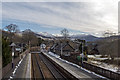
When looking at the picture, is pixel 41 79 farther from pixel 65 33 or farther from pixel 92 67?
pixel 65 33

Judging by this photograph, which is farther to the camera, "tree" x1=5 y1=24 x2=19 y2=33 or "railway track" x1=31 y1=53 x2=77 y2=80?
"tree" x1=5 y1=24 x2=19 y2=33

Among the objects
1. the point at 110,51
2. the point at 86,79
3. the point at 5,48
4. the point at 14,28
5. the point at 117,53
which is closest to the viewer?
the point at 86,79

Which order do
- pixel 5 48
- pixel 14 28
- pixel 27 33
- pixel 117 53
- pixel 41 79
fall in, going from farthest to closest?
pixel 27 33 < pixel 14 28 < pixel 117 53 < pixel 5 48 < pixel 41 79

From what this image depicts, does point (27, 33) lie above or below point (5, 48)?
above

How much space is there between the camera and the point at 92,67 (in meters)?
14.8

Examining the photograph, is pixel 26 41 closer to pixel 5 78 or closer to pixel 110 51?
pixel 110 51

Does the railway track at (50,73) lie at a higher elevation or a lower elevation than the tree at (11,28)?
lower

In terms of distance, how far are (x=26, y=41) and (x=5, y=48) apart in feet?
158

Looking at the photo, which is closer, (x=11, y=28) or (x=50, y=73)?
(x=50, y=73)

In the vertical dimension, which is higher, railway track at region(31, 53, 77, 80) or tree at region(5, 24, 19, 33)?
tree at region(5, 24, 19, 33)

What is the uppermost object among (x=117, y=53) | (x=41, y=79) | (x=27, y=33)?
(x=27, y=33)

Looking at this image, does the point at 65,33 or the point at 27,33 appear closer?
the point at 27,33

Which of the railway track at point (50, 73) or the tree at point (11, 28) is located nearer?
the railway track at point (50, 73)

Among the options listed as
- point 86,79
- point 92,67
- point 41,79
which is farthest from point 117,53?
point 41,79
